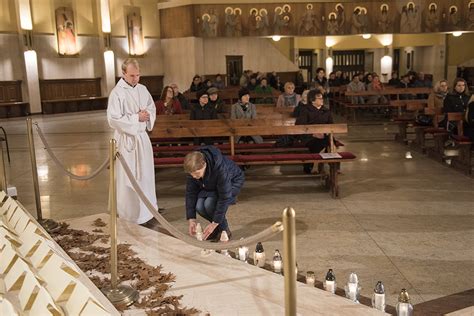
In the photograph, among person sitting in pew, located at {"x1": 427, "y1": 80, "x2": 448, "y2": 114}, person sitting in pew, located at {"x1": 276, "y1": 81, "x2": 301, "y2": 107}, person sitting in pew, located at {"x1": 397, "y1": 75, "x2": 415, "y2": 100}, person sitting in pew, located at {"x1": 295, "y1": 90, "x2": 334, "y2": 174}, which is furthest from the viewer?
person sitting in pew, located at {"x1": 397, "y1": 75, "x2": 415, "y2": 100}

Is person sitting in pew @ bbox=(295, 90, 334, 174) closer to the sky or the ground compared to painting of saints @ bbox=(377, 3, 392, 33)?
closer to the ground

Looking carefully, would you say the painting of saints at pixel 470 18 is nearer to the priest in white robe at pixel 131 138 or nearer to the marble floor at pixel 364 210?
the marble floor at pixel 364 210

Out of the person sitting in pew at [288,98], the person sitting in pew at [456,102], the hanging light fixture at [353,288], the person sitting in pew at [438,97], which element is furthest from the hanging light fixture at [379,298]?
the person sitting in pew at [288,98]

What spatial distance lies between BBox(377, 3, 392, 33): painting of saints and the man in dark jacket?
19.5 m

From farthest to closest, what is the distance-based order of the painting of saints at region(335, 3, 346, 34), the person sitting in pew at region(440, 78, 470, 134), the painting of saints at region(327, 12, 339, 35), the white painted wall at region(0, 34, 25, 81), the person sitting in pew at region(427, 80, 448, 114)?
the painting of saints at region(327, 12, 339, 35)
the painting of saints at region(335, 3, 346, 34)
the white painted wall at region(0, 34, 25, 81)
the person sitting in pew at region(427, 80, 448, 114)
the person sitting in pew at region(440, 78, 470, 134)

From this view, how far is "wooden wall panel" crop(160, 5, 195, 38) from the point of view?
76.6 feet

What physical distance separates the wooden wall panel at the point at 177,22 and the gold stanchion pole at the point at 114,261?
2019 centimetres

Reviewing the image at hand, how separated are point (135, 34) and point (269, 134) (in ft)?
63.5

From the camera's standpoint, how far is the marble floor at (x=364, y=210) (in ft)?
16.0

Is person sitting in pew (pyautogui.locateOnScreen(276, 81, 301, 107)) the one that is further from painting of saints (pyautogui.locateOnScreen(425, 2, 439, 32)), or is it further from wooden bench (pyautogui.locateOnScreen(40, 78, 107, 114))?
wooden bench (pyautogui.locateOnScreen(40, 78, 107, 114))

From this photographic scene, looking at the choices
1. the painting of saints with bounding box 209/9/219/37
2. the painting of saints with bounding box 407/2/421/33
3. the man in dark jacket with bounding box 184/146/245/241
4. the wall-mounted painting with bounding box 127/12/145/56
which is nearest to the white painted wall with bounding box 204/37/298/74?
the painting of saints with bounding box 209/9/219/37

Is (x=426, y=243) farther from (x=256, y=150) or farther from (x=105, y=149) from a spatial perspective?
(x=105, y=149)

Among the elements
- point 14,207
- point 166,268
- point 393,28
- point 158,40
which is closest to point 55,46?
point 158,40

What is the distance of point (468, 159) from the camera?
8.81m
